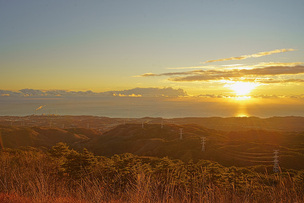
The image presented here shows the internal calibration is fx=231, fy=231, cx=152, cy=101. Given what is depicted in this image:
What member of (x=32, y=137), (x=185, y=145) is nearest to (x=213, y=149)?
(x=185, y=145)

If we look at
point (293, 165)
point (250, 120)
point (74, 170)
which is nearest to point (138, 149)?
point (293, 165)

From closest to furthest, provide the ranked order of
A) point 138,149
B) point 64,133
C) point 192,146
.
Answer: point 192,146, point 138,149, point 64,133

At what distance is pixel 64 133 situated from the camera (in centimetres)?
5791

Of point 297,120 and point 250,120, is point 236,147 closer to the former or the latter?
point 250,120

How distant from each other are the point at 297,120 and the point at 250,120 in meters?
24.1

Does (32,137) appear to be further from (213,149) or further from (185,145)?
(213,149)

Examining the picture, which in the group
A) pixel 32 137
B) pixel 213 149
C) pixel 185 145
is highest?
pixel 213 149

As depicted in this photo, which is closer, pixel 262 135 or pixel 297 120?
pixel 262 135

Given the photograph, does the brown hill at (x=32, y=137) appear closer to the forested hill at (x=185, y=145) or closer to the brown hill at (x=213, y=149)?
the forested hill at (x=185, y=145)

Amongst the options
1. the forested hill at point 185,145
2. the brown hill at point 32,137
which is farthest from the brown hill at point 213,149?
the brown hill at point 32,137

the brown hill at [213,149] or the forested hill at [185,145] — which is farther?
the forested hill at [185,145]

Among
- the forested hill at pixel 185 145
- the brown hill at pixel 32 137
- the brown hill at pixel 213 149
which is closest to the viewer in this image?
the brown hill at pixel 213 149

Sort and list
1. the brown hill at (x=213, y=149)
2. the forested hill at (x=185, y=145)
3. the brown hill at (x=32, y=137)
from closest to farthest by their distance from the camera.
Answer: the brown hill at (x=213, y=149), the forested hill at (x=185, y=145), the brown hill at (x=32, y=137)

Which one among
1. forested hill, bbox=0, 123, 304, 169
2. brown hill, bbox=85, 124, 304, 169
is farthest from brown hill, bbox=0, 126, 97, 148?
brown hill, bbox=85, 124, 304, 169
